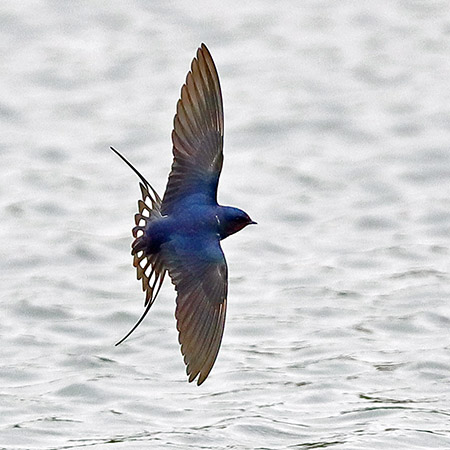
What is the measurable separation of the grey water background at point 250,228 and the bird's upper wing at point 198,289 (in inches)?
57.9

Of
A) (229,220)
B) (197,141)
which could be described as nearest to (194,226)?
(229,220)

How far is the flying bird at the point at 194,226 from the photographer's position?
3.85 meters

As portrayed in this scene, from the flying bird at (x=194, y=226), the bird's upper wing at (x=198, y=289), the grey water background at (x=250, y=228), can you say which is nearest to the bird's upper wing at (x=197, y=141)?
the flying bird at (x=194, y=226)

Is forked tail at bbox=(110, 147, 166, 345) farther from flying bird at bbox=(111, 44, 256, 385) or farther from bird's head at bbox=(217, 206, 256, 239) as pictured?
bird's head at bbox=(217, 206, 256, 239)

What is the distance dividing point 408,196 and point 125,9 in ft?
9.08

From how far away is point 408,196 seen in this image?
7.84 m

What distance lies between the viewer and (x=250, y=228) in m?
7.57

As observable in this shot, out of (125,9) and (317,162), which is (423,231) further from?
(125,9)

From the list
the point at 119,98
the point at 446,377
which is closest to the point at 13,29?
the point at 119,98

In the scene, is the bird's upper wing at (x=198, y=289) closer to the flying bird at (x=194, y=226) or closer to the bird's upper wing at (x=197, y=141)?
the flying bird at (x=194, y=226)

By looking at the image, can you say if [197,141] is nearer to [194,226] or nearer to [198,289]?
[194,226]

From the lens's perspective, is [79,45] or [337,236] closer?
[337,236]

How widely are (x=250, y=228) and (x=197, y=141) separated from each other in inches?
141

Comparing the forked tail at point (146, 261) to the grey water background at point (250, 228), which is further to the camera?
the grey water background at point (250, 228)
